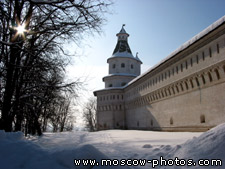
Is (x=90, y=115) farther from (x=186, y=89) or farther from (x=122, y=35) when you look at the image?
(x=186, y=89)

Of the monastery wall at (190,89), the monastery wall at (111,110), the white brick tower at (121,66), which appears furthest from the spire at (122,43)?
the monastery wall at (190,89)

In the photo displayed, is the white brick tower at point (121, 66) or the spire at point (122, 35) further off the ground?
the spire at point (122, 35)

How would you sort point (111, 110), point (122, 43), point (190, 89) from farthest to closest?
point (122, 43)
point (111, 110)
point (190, 89)

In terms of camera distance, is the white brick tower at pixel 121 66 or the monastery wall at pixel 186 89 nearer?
the monastery wall at pixel 186 89

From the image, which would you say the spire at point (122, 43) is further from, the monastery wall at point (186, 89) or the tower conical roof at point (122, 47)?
the monastery wall at point (186, 89)

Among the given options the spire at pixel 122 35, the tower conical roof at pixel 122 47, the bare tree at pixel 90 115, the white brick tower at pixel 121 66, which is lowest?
the bare tree at pixel 90 115

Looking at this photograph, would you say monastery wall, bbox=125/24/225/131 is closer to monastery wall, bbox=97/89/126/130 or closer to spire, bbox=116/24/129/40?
monastery wall, bbox=97/89/126/130

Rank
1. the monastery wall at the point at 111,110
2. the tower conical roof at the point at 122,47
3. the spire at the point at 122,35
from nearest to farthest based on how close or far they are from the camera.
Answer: the monastery wall at the point at 111,110, the tower conical roof at the point at 122,47, the spire at the point at 122,35

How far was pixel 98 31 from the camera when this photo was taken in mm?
7695

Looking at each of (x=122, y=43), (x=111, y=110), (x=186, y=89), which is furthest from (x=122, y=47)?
(x=186, y=89)

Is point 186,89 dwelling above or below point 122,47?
below

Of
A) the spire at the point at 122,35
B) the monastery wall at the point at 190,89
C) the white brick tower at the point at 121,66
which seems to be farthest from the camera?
the spire at the point at 122,35

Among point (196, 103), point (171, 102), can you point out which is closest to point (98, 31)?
point (196, 103)

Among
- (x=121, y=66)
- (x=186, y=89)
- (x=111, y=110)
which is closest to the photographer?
(x=186, y=89)
